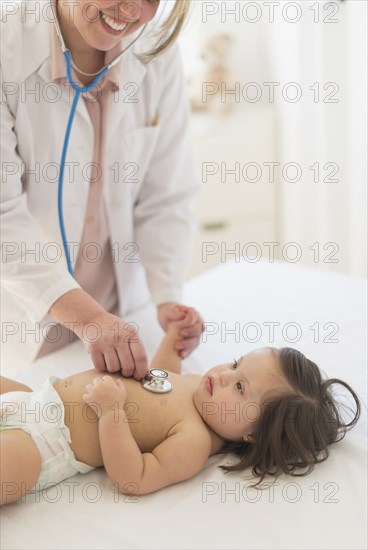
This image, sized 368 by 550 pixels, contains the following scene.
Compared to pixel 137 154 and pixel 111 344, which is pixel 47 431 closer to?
pixel 111 344

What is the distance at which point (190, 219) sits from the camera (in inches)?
74.8

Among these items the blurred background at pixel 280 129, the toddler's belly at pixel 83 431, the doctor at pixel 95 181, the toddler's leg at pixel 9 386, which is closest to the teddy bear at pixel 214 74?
the blurred background at pixel 280 129

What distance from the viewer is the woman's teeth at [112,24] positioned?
134 cm

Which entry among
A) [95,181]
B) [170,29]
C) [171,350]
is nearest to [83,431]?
[171,350]

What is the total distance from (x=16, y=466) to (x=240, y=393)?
44 cm

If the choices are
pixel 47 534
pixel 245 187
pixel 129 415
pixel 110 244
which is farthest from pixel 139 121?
pixel 245 187

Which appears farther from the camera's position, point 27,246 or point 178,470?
point 27,246

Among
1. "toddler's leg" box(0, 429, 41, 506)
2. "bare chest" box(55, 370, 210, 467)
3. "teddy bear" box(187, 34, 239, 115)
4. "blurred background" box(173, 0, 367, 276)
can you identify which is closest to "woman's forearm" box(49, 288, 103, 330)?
"bare chest" box(55, 370, 210, 467)

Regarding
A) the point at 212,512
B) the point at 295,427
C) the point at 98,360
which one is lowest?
the point at 212,512

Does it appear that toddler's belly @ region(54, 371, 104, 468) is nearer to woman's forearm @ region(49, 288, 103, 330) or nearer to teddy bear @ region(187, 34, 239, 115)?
woman's forearm @ region(49, 288, 103, 330)

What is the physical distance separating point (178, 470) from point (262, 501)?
16 centimetres

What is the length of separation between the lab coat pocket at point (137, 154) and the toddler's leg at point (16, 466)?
0.72 metres

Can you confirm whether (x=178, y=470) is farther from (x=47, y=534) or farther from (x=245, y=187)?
(x=245, y=187)

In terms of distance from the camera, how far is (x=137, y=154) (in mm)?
1717
